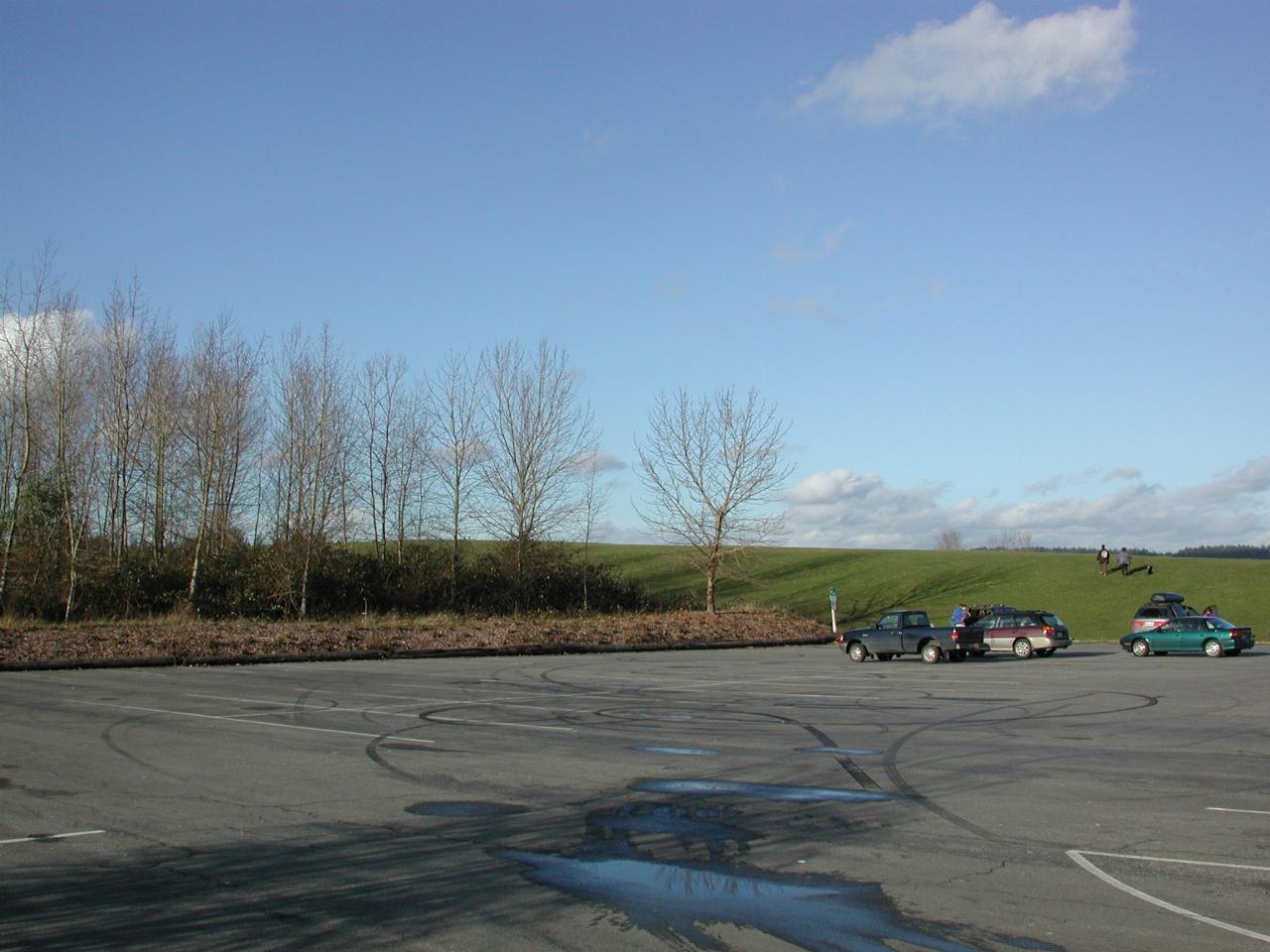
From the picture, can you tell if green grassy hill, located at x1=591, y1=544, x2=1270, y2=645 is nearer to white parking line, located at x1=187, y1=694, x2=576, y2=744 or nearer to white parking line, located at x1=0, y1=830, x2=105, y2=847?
white parking line, located at x1=187, y1=694, x2=576, y2=744

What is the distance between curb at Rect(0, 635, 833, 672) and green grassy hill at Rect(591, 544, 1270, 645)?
1255 cm

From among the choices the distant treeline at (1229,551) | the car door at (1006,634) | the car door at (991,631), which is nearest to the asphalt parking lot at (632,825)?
the car door at (1006,634)

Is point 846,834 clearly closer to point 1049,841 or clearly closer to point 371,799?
point 1049,841

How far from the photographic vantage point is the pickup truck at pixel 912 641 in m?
33.2

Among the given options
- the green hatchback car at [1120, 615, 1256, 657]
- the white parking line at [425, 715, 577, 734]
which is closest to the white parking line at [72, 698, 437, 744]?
the white parking line at [425, 715, 577, 734]

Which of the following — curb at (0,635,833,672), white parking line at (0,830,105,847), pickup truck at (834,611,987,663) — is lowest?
white parking line at (0,830,105,847)

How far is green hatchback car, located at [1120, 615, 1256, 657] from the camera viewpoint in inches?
1337

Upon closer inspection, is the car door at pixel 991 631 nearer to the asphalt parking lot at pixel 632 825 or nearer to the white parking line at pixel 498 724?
the asphalt parking lot at pixel 632 825

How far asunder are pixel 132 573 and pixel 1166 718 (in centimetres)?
3424

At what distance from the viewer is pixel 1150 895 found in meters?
6.99

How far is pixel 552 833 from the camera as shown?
8.79m

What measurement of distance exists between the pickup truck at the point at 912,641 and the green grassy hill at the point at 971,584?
17.6 m

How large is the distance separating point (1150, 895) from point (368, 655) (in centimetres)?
2717

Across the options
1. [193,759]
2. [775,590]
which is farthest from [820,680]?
[775,590]
